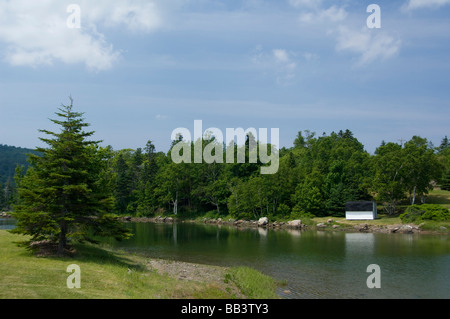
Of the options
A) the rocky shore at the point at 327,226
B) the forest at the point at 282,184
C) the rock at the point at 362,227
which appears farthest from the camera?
the forest at the point at 282,184

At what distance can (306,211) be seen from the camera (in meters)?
67.8

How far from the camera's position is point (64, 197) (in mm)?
21250

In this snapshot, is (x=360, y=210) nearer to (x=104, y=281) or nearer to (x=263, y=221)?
(x=263, y=221)

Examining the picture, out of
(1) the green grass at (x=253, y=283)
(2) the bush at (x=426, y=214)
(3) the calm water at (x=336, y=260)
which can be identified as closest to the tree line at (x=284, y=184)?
(2) the bush at (x=426, y=214)

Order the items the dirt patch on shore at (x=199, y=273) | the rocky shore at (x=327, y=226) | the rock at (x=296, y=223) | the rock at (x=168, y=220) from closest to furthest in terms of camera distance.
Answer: the dirt patch on shore at (x=199, y=273), the rocky shore at (x=327, y=226), the rock at (x=296, y=223), the rock at (x=168, y=220)

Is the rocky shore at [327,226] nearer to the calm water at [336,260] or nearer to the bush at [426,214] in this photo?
the bush at [426,214]

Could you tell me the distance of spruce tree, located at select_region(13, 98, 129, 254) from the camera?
65.5 feet

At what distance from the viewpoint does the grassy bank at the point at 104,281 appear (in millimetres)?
13820

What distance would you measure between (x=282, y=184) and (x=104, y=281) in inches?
2362

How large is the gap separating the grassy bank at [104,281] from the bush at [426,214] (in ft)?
138

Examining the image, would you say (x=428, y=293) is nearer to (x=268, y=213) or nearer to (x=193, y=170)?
(x=268, y=213)

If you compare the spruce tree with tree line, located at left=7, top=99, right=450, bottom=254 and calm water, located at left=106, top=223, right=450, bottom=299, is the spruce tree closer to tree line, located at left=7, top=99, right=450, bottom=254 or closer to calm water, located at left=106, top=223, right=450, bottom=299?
tree line, located at left=7, top=99, right=450, bottom=254
